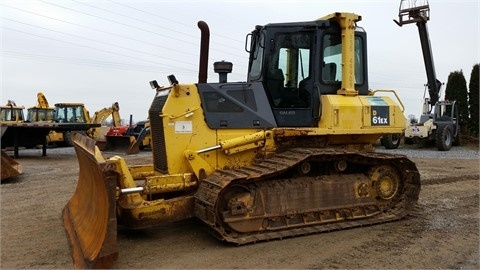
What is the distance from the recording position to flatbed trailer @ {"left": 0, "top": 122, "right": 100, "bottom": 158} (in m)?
17.5

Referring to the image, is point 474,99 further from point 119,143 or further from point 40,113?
point 40,113

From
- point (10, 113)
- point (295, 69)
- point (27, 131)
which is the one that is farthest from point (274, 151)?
point (10, 113)

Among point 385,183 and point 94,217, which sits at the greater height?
point 385,183

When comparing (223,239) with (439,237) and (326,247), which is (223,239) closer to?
(326,247)

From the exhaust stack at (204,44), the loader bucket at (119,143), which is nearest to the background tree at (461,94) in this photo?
the loader bucket at (119,143)

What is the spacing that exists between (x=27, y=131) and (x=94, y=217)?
1471 centimetres

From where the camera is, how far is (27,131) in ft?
59.2

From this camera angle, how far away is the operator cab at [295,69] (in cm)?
652

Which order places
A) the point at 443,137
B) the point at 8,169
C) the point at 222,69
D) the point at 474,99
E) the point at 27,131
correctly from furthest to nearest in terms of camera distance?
1. the point at 474,99
2. the point at 443,137
3. the point at 27,131
4. the point at 8,169
5. the point at 222,69

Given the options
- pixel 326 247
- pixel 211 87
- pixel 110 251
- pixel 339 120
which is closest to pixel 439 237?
pixel 326 247

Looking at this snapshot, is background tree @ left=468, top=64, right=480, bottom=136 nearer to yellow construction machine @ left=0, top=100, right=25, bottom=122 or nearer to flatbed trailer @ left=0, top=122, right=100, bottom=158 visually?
flatbed trailer @ left=0, top=122, right=100, bottom=158

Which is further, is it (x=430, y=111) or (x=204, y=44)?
(x=430, y=111)

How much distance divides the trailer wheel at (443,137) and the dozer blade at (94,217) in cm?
1663

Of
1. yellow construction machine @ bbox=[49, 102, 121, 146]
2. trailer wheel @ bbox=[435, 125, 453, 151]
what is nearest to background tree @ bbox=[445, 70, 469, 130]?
trailer wheel @ bbox=[435, 125, 453, 151]
